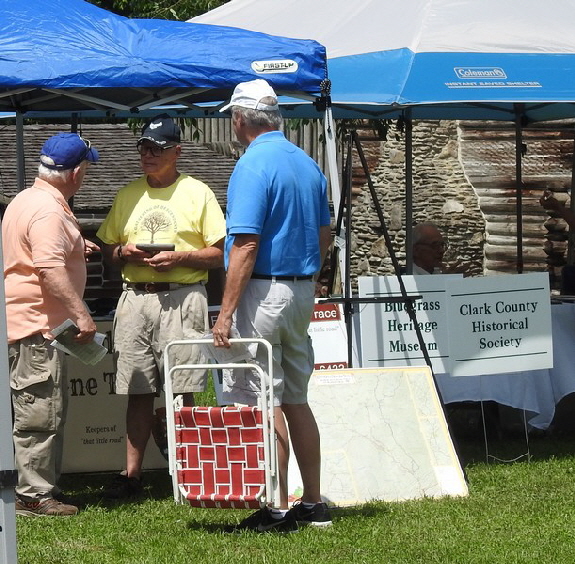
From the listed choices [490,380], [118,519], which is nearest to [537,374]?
[490,380]

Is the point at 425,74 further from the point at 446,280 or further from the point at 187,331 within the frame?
the point at 187,331

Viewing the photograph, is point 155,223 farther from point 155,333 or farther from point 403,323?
point 403,323

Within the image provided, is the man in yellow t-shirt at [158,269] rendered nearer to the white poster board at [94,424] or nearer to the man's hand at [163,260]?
the man's hand at [163,260]

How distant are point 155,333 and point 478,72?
273 cm

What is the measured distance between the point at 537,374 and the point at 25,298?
371 cm

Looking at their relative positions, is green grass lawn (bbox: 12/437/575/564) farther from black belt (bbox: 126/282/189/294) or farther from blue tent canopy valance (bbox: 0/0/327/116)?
blue tent canopy valance (bbox: 0/0/327/116)

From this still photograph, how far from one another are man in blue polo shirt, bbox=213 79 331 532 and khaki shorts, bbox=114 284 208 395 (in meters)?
0.94

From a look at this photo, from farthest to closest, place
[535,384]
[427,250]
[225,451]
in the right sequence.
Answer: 1. [427,250]
2. [535,384]
3. [225,451]

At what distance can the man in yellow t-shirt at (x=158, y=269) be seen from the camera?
639cm

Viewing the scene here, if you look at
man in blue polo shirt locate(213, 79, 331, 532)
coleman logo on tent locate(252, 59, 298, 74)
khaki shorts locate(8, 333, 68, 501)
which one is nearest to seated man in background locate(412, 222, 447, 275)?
coleman logo on tent locate(252, 59, 298, 74)

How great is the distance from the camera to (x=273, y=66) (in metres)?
6.26

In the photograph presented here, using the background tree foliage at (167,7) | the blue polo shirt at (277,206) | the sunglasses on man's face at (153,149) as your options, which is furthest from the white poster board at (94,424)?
the background tree foliage at (167,7)

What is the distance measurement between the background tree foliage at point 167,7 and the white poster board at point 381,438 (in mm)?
8667

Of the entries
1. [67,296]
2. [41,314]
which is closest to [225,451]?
[67,296]
